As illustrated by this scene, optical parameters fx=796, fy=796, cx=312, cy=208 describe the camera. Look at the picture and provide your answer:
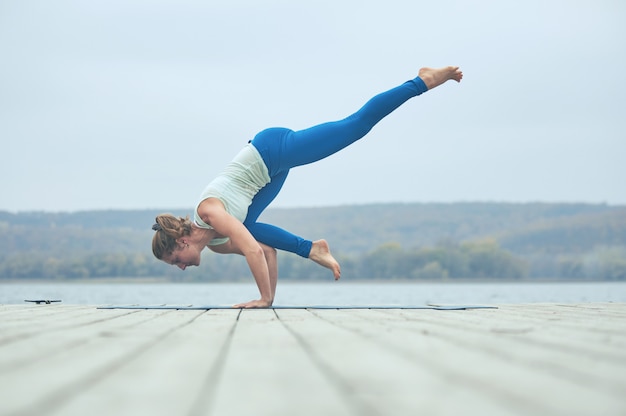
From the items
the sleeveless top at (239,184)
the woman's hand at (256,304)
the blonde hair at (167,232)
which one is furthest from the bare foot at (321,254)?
the blonde hair at (167,232)

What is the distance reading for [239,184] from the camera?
18.9 feet

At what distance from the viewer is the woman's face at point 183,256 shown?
17.9ft

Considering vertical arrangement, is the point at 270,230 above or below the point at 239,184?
below

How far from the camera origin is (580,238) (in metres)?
82.3

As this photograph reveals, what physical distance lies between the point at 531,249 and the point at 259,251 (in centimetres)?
8159

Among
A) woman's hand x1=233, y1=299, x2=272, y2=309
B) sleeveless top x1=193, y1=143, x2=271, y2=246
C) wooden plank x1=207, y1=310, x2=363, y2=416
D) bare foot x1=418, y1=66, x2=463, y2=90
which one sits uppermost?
bare foot x1=418, y1=66, x2=463, y2=90

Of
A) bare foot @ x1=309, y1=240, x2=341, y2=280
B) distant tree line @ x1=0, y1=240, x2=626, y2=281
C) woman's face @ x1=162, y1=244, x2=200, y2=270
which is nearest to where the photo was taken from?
woman's face @ x1=162, y1=244, x2=200, y2=270

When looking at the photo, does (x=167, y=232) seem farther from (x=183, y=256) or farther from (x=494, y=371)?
(x=494, y=371)

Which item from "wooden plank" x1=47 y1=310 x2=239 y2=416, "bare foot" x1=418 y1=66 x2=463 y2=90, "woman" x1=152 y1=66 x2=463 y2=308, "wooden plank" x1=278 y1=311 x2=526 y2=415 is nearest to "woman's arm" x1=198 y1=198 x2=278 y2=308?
"woman" x1=152 y1=66 x2=463 y2=308

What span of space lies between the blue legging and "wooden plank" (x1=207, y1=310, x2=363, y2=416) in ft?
10.9

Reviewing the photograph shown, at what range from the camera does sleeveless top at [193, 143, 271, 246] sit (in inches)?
217

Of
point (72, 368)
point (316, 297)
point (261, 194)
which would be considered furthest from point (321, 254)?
point (316, 297)

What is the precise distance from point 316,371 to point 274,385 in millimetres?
205

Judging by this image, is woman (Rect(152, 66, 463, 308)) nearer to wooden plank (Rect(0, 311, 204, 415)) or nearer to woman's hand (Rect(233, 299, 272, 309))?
woman's hand (Rect(233, 299, 272, 309))
